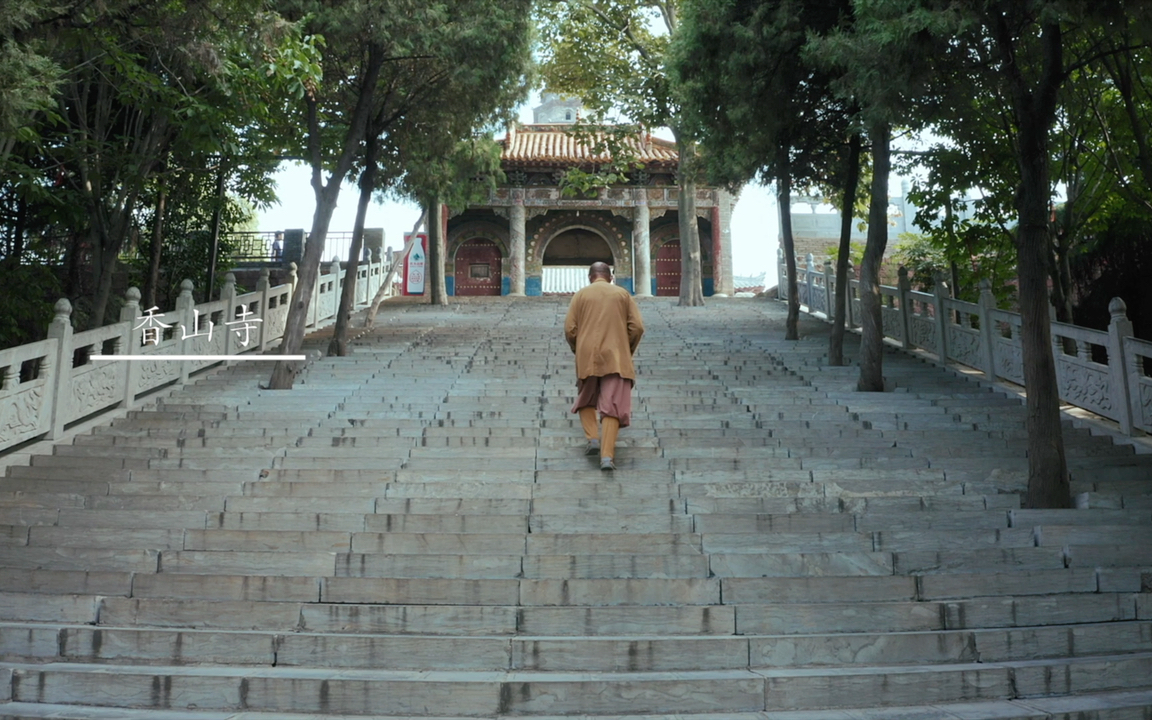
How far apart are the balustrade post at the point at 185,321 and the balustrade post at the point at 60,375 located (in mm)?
2200

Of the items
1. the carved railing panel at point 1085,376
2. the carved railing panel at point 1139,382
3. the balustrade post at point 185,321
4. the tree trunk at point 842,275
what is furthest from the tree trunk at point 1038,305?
the balustrade post at point 185,321

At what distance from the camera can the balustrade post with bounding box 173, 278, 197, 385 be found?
10.7 m

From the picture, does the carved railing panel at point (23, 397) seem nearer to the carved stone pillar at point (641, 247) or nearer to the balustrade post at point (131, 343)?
the balustrade post at point (131, 343)

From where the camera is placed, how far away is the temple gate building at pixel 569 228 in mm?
27312

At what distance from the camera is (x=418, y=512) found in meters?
6.03

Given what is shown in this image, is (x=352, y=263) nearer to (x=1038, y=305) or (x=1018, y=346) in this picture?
(x=1018, y=346)

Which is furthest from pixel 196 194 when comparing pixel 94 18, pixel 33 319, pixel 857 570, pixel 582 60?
pixel 857 570

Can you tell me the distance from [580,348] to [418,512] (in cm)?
169

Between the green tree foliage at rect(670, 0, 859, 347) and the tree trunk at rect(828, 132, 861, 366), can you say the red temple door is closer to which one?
the green tree foliage at rect(670, 0, 859, 347)

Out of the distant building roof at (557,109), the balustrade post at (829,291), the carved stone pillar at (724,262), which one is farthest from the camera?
the distant building roof at (557,109)

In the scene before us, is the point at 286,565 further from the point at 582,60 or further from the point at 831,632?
the point at 582,60

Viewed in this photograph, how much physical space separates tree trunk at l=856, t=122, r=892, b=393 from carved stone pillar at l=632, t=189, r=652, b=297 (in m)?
16.7

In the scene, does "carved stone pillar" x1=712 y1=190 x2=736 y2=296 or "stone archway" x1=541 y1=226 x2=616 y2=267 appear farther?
"stone archway" x1=541 y1=226 x2=616 y2=267

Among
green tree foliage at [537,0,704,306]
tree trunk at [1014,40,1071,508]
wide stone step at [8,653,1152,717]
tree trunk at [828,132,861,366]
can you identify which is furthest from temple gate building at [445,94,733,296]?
wide stone step at [8,653,1152,717]
